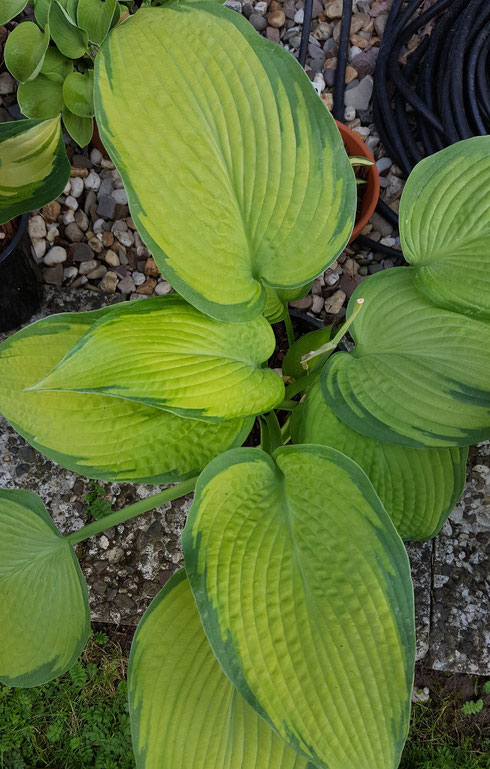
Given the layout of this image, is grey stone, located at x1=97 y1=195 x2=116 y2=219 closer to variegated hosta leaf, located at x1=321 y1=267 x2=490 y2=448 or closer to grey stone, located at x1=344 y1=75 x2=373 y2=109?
grey stone, located at x1=344 y1=75 x2=373 y2=109

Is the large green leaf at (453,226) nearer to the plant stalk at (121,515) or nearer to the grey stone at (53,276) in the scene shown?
the plant stalk at (121,515)

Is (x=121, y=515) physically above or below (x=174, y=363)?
below

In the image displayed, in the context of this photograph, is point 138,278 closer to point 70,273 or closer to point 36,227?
point 70,273

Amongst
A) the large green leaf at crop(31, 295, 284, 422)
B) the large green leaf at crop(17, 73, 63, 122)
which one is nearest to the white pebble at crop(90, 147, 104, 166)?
the large green leaf at crop(17, 73, 63, 122)

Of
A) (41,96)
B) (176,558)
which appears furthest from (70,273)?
(176,558)

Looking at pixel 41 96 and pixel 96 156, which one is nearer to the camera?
pixel 41 96

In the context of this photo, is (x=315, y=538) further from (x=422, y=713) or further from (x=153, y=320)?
(x=422, y=713)

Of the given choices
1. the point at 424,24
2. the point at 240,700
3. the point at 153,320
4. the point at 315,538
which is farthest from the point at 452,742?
the point at 424,24
